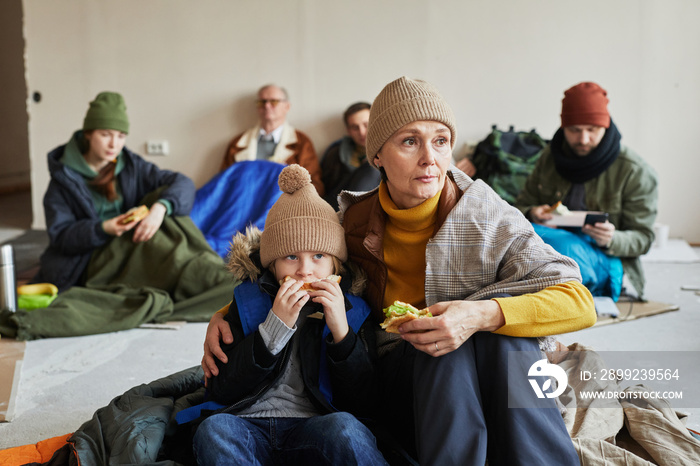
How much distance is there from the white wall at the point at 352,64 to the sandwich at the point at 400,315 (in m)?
4.15

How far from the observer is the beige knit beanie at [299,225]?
179cm

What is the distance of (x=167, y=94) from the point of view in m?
5.99

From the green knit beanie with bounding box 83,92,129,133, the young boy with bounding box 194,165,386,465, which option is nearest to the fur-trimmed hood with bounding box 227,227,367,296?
the young boy with bounding box 194,165,386,465

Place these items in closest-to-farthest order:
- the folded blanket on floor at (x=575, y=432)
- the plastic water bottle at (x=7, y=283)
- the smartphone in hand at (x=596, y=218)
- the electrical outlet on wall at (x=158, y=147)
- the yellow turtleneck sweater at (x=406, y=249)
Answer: the folded blanket on floor at (x=575, y=432) → the yellow turtleneck sweater at (x=406, y=249) → the plastic water bottle at (x=7, y=283) → the smartphone in hand at (x=596, y=218) → the electrical outlet on wall at (x=158, y=147)

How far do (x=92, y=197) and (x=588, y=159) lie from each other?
299 centimetres

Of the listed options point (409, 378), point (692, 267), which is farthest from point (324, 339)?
point (692, 267)

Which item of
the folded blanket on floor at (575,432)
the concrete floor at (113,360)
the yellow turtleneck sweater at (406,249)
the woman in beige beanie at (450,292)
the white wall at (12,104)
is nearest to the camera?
the woman in beige beanie at (450,292)

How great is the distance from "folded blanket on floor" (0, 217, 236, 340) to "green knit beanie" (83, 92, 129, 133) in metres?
0.64

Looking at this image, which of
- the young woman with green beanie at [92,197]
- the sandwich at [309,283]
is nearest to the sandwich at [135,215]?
the young woman with green beanie at [92,197]

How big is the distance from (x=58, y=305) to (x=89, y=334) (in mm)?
269

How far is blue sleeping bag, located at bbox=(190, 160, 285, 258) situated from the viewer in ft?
15.3

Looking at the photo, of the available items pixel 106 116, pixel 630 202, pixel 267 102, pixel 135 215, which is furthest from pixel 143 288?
pixel 630 202

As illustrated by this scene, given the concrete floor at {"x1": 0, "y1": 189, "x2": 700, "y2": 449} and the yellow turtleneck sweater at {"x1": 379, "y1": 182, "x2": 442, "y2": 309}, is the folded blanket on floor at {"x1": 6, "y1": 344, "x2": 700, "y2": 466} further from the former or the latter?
the yellow turtleneck sweater at {"x1": 379, "y1": 182, "x2": 442, "y2": 309}

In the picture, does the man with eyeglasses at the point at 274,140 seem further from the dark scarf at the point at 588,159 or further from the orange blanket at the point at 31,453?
the orange blanket at the point at 31,453
